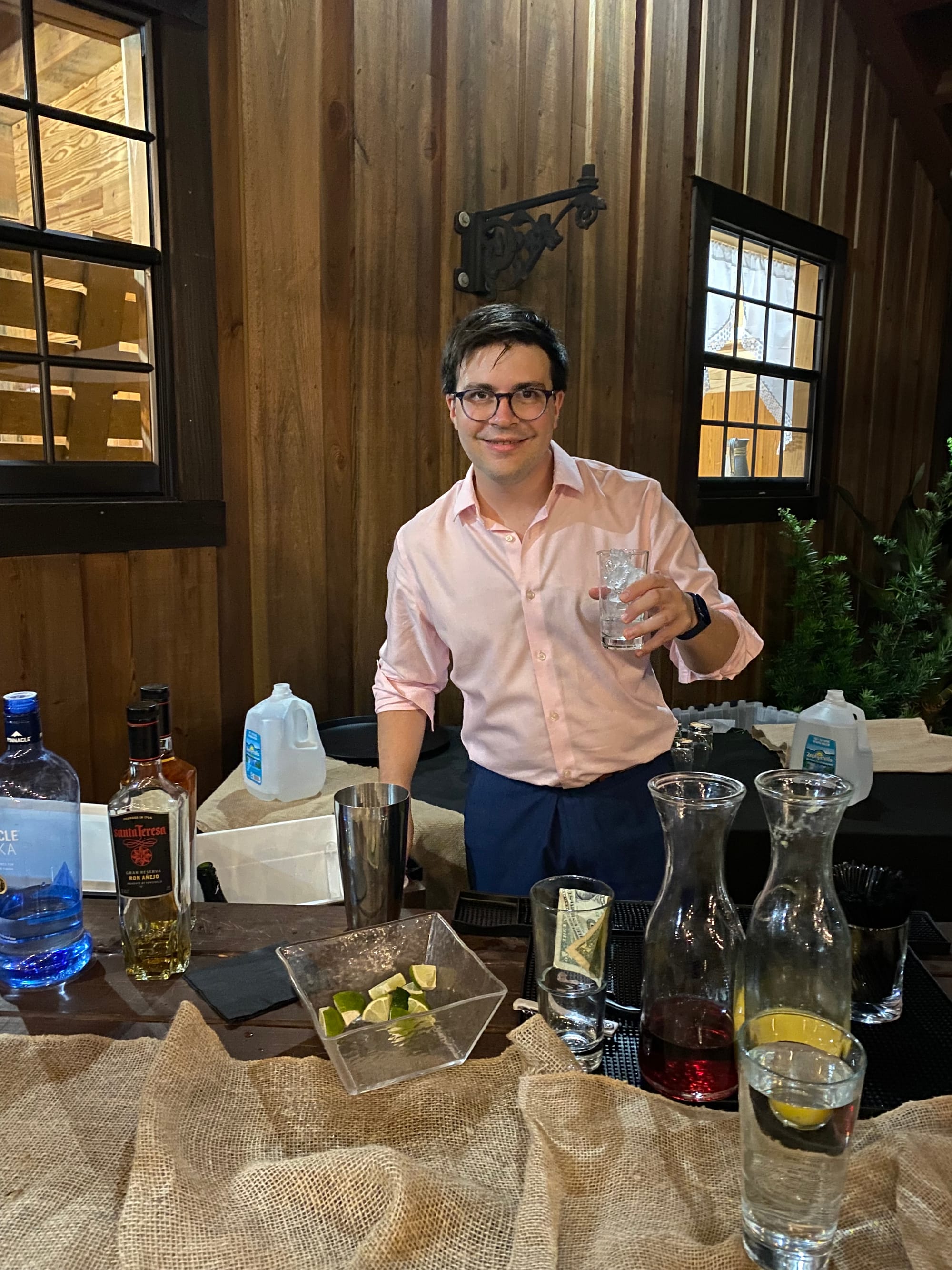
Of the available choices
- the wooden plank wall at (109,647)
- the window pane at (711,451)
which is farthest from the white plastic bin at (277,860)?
the window pane at (711,451)

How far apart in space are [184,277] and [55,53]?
504mm

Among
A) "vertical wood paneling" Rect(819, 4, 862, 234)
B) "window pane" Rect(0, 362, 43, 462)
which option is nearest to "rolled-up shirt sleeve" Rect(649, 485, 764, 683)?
"window pane" Rect(0, 362, 43, 462)

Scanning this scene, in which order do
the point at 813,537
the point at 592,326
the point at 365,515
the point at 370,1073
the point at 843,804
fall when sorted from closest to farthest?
1. the point at 843,804
2. the point at 370,1073
3. the point at 365,515
4. the point at 592,326
5. the point at 813,537

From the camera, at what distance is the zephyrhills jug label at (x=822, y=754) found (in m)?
2.27

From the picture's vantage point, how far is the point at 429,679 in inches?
69.8

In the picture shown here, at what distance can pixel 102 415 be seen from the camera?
221cm

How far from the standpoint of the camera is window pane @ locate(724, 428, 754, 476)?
4094mm

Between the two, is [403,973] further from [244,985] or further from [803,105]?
Result: [803,105]

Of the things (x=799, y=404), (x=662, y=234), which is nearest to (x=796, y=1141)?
(x=662, y=234)

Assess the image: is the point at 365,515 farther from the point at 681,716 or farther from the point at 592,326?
the point at 681,716

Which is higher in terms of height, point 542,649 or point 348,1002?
point 542,649

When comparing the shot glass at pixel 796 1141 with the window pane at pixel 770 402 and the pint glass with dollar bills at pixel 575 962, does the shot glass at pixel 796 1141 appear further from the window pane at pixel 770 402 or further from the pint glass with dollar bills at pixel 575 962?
the window pane at pixel 770 402

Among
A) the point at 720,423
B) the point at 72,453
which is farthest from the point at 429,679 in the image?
the point at 720,423

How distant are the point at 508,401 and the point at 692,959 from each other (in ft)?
3.40
